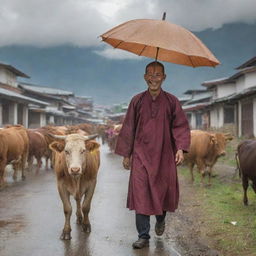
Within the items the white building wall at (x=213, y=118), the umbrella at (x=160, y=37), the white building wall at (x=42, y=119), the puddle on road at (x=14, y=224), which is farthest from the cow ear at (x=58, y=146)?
the white building wall at (x=42, y=119)

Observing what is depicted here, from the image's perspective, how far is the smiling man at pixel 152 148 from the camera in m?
4.95

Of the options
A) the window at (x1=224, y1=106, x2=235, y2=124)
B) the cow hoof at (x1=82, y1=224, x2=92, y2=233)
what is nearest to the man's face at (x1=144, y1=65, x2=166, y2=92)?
the cow hoof at (x1=82, y1=224, x2=92, y2=233)

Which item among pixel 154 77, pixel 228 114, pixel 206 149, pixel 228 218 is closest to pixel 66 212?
pixel 154 77

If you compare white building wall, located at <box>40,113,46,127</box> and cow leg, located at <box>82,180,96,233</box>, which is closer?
cow leg, located at <box>82,180,96,233</box>

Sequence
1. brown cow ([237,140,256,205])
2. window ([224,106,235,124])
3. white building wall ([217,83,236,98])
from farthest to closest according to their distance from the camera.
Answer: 1. white building wall ([217,83,236,98])
2. window ([224,106,235,124])
3. brown cow ([237,140,256,205])

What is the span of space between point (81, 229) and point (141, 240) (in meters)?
1.18

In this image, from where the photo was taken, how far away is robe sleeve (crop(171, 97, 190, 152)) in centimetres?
509

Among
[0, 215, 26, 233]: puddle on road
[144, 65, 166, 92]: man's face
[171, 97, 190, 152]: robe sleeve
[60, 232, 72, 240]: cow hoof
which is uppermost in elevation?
[144, 65, 166, 92]: man's face

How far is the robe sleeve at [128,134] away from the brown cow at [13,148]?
555 cm

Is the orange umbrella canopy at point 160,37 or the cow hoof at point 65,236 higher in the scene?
the orange umbrella canopy at point 160,37

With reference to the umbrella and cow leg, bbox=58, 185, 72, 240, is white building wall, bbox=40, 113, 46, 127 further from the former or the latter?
the umbrella

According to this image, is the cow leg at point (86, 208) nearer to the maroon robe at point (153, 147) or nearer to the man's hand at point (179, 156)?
the maroon robe at point (153, 147)

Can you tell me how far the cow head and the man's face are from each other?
115cm

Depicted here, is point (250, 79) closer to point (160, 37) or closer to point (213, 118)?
point (213, 118)
